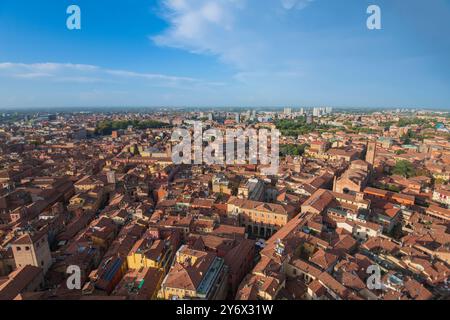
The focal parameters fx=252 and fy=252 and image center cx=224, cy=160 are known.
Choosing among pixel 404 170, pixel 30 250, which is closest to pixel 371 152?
pixel 404 170

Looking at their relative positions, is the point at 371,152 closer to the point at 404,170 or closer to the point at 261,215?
the point at 404,170

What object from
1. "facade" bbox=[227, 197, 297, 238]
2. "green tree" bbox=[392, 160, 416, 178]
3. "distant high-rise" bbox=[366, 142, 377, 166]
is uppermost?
"distant high-rise" bbox=[366, 142, 377, 166]

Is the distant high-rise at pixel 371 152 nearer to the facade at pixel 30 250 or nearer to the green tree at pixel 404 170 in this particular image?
the green tree at pixel 404 170

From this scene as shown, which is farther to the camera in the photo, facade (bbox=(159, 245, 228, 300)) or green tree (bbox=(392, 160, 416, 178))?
green tree (bbox=(392, 160, 416, 178))

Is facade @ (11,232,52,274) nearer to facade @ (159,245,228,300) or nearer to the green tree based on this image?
facade @ (159,245,228,300)

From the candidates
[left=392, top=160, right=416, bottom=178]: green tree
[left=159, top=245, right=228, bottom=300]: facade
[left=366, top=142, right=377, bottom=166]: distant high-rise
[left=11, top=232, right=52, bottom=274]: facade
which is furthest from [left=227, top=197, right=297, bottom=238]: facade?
[left=366, top=142, right=377, bottom=166]: distant high-rise

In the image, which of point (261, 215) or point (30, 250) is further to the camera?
point (261, 215)

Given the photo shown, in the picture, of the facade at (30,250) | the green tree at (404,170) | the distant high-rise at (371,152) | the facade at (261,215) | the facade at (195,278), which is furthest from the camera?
the distant high-rise at (371,152)

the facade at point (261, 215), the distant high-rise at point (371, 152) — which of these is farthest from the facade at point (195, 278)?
the distant high-rise at point (371, 152)
